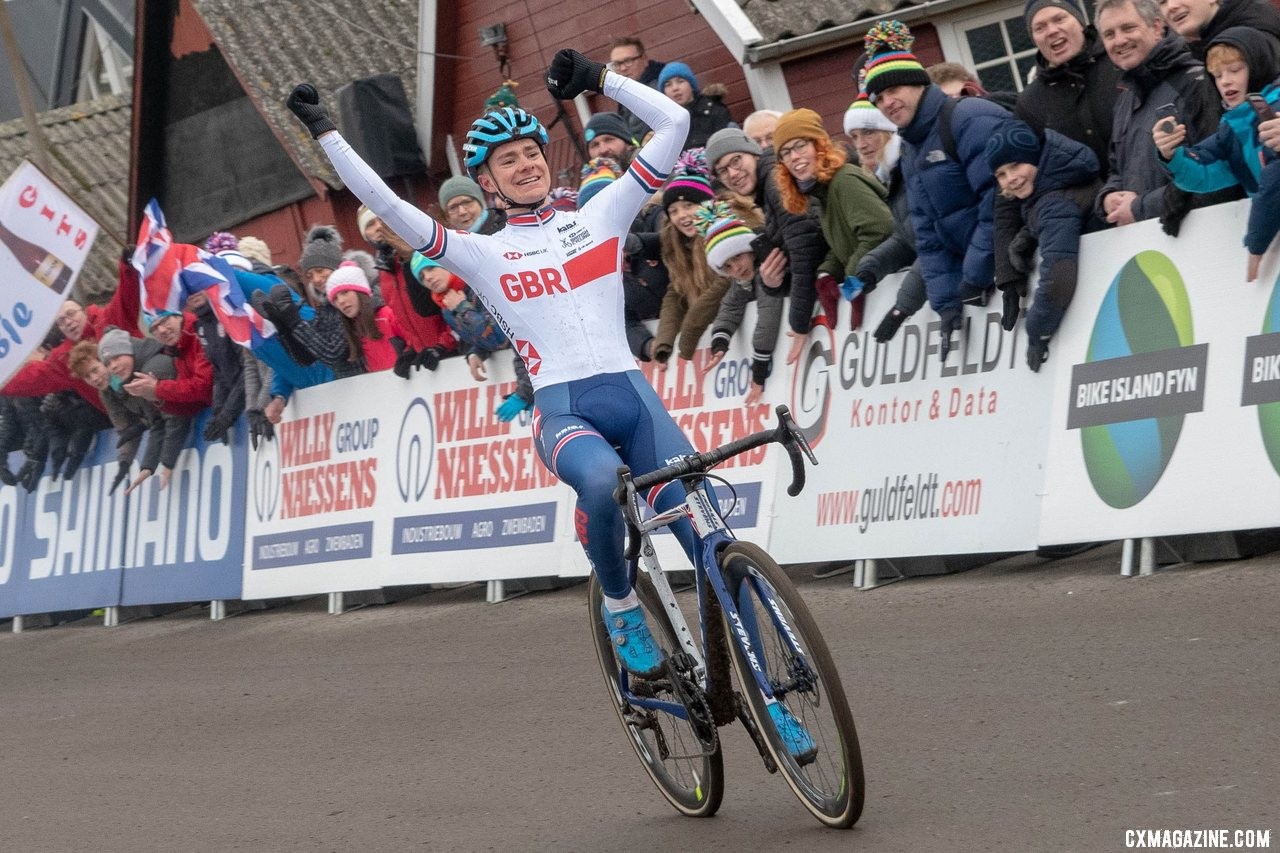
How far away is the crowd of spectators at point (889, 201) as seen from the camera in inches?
341

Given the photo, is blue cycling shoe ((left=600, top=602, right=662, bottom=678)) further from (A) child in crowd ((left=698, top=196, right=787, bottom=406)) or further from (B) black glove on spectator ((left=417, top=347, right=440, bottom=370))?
(B) black glove on spectator ((left=417, top=347, right=440, bottom=370))

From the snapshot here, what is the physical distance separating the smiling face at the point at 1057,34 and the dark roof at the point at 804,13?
7.91 m

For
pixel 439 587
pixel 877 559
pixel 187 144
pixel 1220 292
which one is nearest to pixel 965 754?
pixel 1220 292

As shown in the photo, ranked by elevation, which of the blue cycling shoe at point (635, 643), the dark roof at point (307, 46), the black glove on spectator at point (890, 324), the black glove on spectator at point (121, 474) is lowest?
the blue cycling shoe at point (635, 643)

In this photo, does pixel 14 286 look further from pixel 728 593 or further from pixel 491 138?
pixel 728 593

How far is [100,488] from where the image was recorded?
1750 centimetres

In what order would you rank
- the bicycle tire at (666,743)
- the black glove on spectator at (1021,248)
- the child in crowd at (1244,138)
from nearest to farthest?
1. the bicycle tire at (666,743)
2. the child in crowd at (1244,138)
3. the black glove on spectator at (1021,248)

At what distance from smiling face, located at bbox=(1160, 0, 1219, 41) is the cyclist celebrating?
10.3 ft

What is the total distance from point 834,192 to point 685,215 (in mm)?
1208

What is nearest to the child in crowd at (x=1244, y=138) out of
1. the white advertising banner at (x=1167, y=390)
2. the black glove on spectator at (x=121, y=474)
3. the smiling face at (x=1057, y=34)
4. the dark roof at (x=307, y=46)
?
the white advertising banner at (x=1167, y=390)

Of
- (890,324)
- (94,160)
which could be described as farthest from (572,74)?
(94,160)

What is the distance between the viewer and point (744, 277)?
1125 centimetres

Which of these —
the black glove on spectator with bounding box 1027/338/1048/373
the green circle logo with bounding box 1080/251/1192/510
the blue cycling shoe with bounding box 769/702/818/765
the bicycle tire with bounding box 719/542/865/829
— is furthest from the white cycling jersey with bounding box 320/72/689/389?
the black glove on spectator with bounding box 1027/338/1048/373

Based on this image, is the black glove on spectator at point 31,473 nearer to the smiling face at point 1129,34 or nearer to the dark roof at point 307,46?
the dark roof at point 307,46
